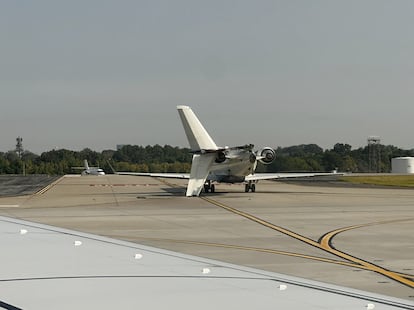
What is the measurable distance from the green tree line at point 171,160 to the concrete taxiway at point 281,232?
4954 centimetres

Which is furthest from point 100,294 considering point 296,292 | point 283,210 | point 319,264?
point 283,210

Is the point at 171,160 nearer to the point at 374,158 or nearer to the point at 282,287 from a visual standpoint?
the point at 374,158

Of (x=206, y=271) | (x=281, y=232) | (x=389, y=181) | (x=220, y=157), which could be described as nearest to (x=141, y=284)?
(x=206, y=271)

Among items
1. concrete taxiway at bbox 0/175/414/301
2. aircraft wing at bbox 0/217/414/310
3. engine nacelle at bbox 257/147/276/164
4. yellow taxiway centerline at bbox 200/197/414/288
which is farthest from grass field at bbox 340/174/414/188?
aircraft wing at bbox 0/217/414/310

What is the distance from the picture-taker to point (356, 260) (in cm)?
1375

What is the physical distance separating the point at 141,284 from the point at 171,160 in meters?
146

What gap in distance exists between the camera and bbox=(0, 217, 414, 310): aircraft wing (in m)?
3.95

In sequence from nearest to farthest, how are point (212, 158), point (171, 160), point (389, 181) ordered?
point (212, 158) < point (389, 181) < point (171, 160)

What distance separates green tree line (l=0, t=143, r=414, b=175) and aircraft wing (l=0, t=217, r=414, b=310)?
240 feet

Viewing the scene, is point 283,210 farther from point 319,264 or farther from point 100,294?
point 100,294

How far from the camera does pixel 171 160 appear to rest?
150125mm

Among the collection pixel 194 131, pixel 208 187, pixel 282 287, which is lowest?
pixel 208 187

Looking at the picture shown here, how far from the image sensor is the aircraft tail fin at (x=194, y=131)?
38719mm

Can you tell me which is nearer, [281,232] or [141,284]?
[141,284]
